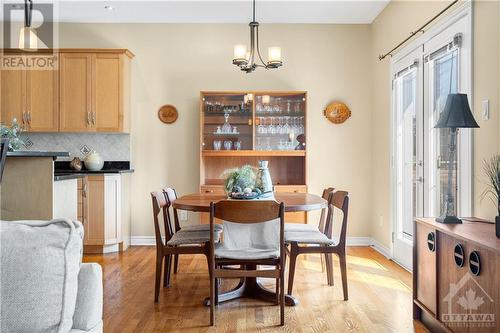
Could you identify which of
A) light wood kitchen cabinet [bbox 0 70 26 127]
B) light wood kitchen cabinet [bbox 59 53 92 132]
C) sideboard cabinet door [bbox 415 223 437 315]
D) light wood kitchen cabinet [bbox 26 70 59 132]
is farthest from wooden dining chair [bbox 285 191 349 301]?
light wood kitchen cabinet [bbox 0 70 26 127]

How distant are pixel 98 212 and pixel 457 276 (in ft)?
12.8

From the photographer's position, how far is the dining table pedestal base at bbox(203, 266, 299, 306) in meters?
3.08

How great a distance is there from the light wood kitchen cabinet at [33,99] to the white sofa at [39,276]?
14.4 feet

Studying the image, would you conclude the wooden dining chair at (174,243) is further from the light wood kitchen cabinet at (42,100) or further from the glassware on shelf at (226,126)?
the light wood kitchen cabinet at (42,100)

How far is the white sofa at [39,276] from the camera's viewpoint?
1.08 m

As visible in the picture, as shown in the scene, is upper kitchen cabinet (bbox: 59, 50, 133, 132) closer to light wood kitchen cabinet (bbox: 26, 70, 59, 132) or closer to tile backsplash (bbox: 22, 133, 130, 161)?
light wood kitchen cabinet (bbox: 26, 70, 59, 132)

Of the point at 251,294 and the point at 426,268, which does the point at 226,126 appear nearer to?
the point at 251,294

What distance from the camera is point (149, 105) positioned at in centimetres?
538

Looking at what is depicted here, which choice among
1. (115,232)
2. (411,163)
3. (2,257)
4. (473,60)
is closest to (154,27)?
(115,232)

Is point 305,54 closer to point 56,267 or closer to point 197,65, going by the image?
point 197,65

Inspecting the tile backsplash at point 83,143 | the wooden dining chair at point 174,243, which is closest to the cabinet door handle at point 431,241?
the wooden dining chair at point 174,243

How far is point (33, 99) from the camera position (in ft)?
16.7

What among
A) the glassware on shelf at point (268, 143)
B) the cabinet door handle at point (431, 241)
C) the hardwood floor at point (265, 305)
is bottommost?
the hardwood floor at point (265, 305)

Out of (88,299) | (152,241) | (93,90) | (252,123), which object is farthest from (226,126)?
(88,299)
